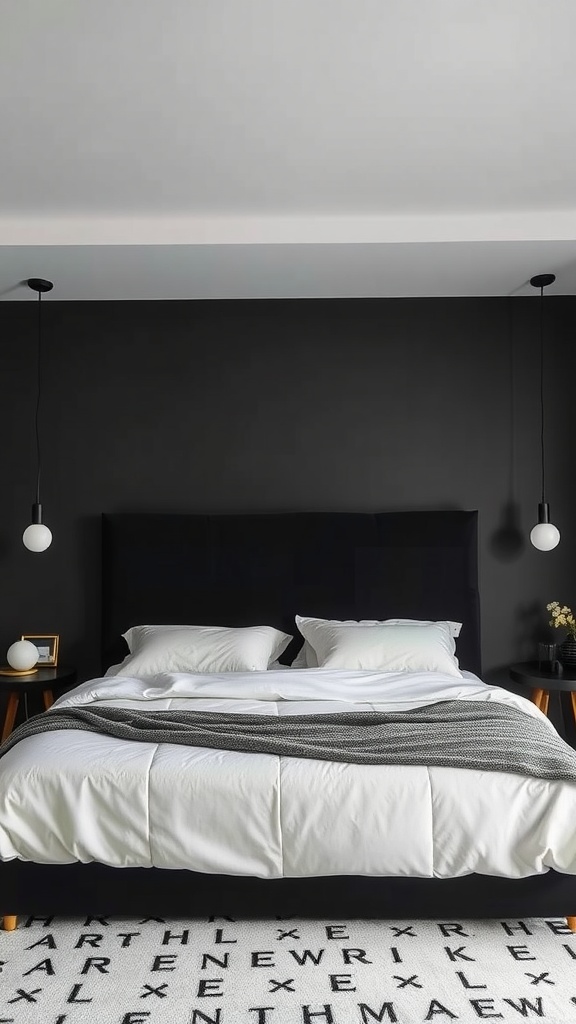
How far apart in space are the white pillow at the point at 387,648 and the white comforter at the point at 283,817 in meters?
1.41

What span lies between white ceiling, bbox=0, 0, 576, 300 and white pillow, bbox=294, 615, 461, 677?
187cm

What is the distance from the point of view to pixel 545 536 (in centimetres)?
455

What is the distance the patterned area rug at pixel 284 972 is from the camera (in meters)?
2.30

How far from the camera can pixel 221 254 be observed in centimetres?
418

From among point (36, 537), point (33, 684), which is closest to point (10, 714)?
point (33, 684)

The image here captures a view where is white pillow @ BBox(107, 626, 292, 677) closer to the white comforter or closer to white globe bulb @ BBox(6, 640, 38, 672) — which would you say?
white globe bulb @ BBox(6, 640, 38, 672)

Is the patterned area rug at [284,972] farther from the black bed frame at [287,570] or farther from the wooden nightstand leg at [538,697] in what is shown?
the black bed frame at [287,570]

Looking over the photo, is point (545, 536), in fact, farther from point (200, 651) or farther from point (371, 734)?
point (371, 734)

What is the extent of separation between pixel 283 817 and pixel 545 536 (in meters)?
2.48

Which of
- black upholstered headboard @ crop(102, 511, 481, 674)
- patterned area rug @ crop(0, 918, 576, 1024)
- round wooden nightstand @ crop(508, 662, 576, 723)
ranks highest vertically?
black upholstered headboard @ crop(102, 511, 481, 674)

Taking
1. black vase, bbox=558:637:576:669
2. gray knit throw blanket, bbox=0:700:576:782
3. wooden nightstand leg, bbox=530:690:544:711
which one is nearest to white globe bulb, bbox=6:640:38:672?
gray knit throw blanket, bbox=0:700:576:782

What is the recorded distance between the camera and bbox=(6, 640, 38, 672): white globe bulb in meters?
4.50

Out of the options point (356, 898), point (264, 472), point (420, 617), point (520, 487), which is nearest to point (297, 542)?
point (264, 472)

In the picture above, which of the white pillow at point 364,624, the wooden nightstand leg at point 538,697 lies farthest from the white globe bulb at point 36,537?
the wooden nightstand leg at point 538,697
